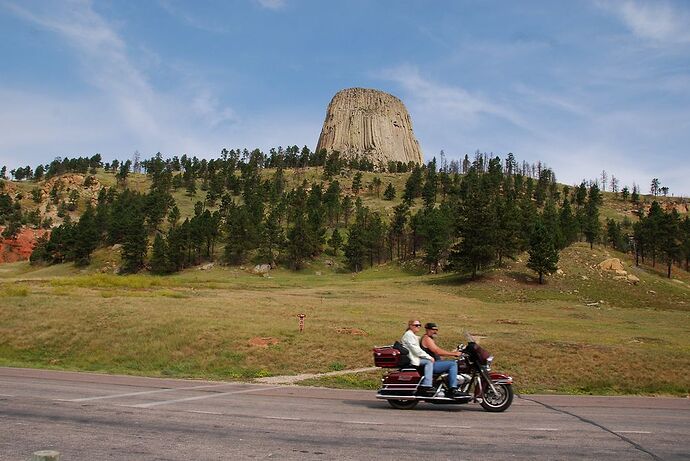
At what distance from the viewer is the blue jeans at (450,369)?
13.5 metres

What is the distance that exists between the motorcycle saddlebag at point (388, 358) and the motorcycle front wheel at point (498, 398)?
2.37 meters

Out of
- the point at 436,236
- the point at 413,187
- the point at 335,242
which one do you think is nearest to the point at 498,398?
the point at 436,236

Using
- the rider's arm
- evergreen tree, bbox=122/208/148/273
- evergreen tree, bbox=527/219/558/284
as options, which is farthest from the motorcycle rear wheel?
evergreen tree, bbox=122/208/148/273

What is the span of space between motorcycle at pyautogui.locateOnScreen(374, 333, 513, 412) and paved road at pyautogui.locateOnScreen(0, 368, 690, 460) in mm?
365

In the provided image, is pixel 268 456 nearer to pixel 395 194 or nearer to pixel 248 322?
pixel 248 322

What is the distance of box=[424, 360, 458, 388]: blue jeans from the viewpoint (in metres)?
13.5

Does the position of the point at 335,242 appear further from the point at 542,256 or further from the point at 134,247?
the point at 542,256

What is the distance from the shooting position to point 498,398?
13.4 meters

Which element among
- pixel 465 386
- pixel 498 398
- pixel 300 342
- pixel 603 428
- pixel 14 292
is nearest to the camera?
pixel 603 428

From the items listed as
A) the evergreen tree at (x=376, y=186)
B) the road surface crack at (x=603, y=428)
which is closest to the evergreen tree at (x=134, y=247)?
the evergreen tree at (x=376, y=186)

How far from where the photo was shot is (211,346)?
23656 mm

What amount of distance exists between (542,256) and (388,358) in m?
63.2

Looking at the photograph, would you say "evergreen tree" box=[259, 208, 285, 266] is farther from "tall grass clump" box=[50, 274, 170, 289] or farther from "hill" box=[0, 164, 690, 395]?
Answer: "hill" box=[0, 164, 690, 395]

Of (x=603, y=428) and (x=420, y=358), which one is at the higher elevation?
(x=420, y=358)
